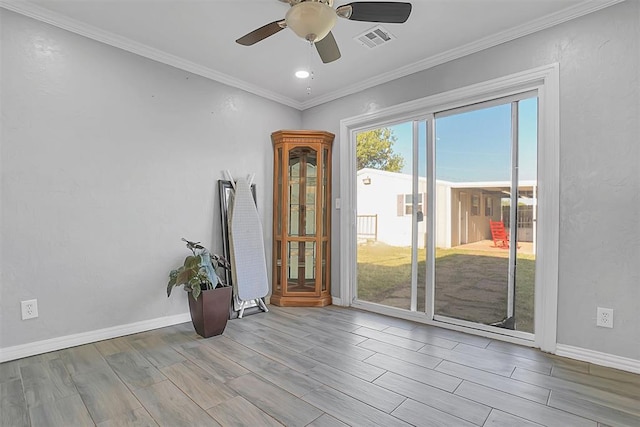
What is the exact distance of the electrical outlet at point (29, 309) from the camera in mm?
2279

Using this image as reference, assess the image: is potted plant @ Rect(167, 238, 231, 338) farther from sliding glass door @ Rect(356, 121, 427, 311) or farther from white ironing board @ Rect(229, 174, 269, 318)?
sliding glass door @ Rect(356, 121, 427, 311)

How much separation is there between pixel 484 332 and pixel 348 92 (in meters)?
2.85

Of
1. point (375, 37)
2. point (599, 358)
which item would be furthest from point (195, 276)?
point (599, 358)

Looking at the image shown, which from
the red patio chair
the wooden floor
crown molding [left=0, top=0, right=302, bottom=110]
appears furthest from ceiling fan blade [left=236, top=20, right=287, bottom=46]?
the red patio chair

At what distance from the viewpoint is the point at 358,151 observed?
3754mm

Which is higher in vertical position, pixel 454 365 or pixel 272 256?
pixel 272 256

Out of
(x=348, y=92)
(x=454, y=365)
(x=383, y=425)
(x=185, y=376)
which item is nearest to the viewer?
(x=383, y=425)

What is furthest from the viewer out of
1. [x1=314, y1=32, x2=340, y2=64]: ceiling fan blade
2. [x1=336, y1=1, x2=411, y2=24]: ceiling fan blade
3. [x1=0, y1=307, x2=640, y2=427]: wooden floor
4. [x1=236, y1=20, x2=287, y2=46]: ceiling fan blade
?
[x1=314, y1=32, x2=340, y2=64]: ceiling fan blade

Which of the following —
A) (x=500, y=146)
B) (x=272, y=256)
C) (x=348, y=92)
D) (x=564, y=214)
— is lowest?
(x=272, y=256)

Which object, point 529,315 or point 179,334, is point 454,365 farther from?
point 179,334

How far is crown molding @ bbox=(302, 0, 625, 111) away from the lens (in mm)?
2221

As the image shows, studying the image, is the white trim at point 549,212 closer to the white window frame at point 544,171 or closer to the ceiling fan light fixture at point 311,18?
the white window frame at point 544,171

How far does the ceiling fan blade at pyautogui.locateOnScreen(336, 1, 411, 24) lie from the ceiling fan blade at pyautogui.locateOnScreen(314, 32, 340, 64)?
0.24m

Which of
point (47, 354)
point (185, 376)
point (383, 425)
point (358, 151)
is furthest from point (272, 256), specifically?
point (383, 425)
